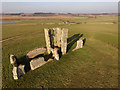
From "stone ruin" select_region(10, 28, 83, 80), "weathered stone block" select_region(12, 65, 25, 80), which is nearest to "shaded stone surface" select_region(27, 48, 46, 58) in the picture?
"stone ruin" select_region(10, 28, 83, 80)

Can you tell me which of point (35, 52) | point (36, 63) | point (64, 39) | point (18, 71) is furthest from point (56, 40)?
point (18, 71)

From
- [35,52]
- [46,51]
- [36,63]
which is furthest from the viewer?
[46,51]

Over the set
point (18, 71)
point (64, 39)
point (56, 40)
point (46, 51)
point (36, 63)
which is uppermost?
point (64, 39)

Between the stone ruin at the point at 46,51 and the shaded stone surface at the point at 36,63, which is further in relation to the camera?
the shaded stone surface at the point at 36,63

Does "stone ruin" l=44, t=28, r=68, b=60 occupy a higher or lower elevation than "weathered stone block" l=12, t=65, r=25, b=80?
higher

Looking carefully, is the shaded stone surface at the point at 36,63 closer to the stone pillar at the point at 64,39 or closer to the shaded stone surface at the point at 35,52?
the shaded stone surface at the point at 35,52

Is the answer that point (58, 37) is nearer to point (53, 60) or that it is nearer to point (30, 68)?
point (53, 60)

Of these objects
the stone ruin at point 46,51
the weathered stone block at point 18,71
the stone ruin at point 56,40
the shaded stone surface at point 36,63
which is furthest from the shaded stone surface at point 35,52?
the weathered stone block at point 18,71

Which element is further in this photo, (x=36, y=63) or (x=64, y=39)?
(x=64, y=39)

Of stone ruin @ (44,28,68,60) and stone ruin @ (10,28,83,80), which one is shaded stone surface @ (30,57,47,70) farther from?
stone ruin @ (44,28,68,60)

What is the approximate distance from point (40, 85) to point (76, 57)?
9.76m

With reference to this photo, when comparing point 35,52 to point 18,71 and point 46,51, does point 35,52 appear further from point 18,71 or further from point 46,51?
point 18,71

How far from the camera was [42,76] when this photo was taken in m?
12.2

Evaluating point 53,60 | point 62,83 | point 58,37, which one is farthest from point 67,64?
point 58,37
